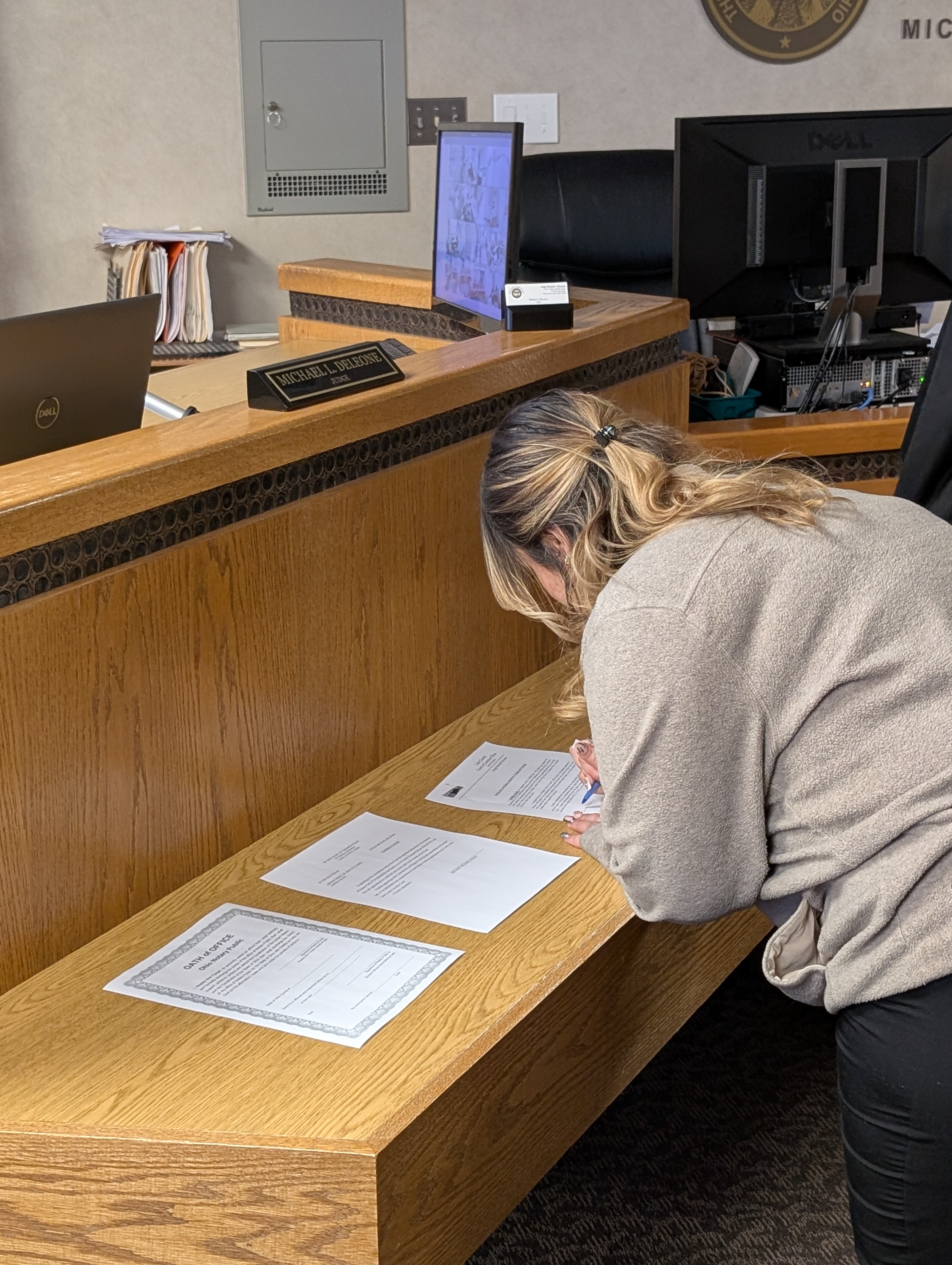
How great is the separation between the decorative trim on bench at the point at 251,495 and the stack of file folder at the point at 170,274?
7.24 ft

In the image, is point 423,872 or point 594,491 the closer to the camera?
point 594,491

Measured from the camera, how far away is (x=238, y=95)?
411 cm

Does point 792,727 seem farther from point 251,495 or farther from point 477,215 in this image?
point 477,215

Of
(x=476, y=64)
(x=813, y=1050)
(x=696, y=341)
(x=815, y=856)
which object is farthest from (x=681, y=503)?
(x=476, y=64)

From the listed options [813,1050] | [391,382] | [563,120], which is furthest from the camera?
[563,120]

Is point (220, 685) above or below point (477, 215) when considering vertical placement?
below

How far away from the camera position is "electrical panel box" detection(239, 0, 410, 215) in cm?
408

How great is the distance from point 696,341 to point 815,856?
6.91ft

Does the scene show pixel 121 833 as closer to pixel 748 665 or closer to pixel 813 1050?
pixel 748 665

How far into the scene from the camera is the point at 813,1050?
91.0 inches

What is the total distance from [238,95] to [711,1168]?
335 cm

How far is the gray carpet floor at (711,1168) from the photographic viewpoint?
73.4 inches

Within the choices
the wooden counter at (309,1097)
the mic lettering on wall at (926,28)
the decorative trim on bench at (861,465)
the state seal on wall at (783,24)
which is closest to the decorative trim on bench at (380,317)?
the decorative trim on bench at (861,465)

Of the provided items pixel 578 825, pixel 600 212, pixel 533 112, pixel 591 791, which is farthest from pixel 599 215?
pixel 578 825
